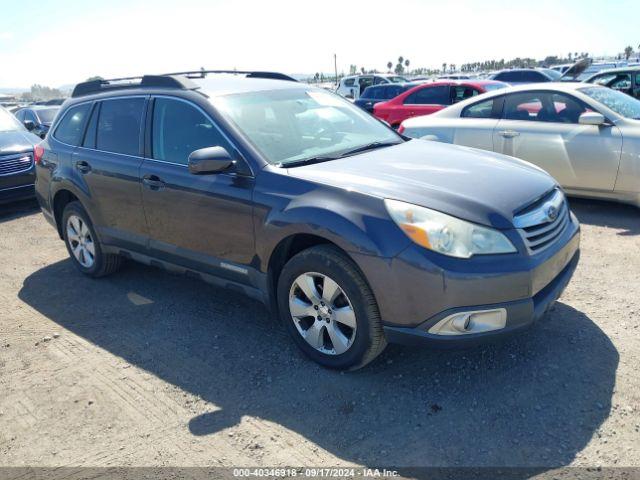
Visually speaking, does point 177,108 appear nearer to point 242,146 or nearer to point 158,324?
point 242,146

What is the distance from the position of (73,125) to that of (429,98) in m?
7.52

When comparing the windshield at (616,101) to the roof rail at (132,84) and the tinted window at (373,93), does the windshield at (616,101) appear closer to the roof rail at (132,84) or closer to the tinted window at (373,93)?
the roof rail at (132,84)

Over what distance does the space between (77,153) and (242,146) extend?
215 centimetres

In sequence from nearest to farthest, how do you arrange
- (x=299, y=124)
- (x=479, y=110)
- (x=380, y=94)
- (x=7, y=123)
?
1. (x=299, y=124)
2. (x=479, y=110)
3. (x=7, y=123)
4. (x=380, y=94)

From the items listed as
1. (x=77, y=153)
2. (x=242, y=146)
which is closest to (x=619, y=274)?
(x=242, y=146)

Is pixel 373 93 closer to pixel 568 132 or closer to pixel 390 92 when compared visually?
pixel 390 92

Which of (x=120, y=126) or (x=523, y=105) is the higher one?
(x=120, y=126)

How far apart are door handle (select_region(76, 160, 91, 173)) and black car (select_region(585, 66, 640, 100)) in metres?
9.87

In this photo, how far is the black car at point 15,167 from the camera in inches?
312

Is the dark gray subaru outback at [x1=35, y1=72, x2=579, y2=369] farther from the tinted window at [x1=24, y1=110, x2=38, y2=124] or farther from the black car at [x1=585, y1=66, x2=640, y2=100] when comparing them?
the tinted window at [x1=24, y1=110, x2=38, y2=124]

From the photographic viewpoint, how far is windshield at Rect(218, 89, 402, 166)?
3.63m

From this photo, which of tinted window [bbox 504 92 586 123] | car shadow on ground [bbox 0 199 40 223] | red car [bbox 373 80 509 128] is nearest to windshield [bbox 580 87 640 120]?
tinted window [bbox 504 92 586 123]

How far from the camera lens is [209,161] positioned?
331 cm

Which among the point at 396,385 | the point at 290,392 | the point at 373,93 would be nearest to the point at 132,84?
the point at 290,392
